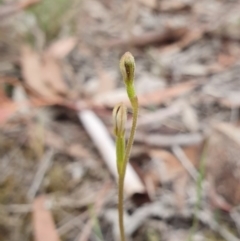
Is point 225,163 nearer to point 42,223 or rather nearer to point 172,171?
point 172,171

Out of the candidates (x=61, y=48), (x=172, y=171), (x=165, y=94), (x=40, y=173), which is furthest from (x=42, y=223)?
(x=61, y=48)

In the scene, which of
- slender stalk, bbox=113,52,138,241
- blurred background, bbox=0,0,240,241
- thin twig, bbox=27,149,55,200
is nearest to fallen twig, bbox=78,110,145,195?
blurred background, bbox=0,0,240,241

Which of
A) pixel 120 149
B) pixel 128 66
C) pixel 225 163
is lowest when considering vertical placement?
pixel 225 163

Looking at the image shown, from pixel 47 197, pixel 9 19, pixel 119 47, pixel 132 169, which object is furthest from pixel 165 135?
pixel 9 19

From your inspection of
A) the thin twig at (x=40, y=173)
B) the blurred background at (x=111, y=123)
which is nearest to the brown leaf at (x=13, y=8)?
the blurred background at (x=111, y=123)

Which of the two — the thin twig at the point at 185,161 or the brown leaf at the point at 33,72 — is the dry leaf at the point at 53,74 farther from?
the thin twig at the point at 185,161

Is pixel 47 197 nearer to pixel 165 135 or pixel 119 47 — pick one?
pixel 165 135

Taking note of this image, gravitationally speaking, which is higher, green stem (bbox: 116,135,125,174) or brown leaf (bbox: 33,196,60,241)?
green stem (bbox: 116,135,125,174)

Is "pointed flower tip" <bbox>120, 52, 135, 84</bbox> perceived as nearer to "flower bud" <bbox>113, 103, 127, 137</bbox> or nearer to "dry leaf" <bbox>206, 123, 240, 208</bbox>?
"flower bud" <bbox>113, 103, 127, 137</bbox>
